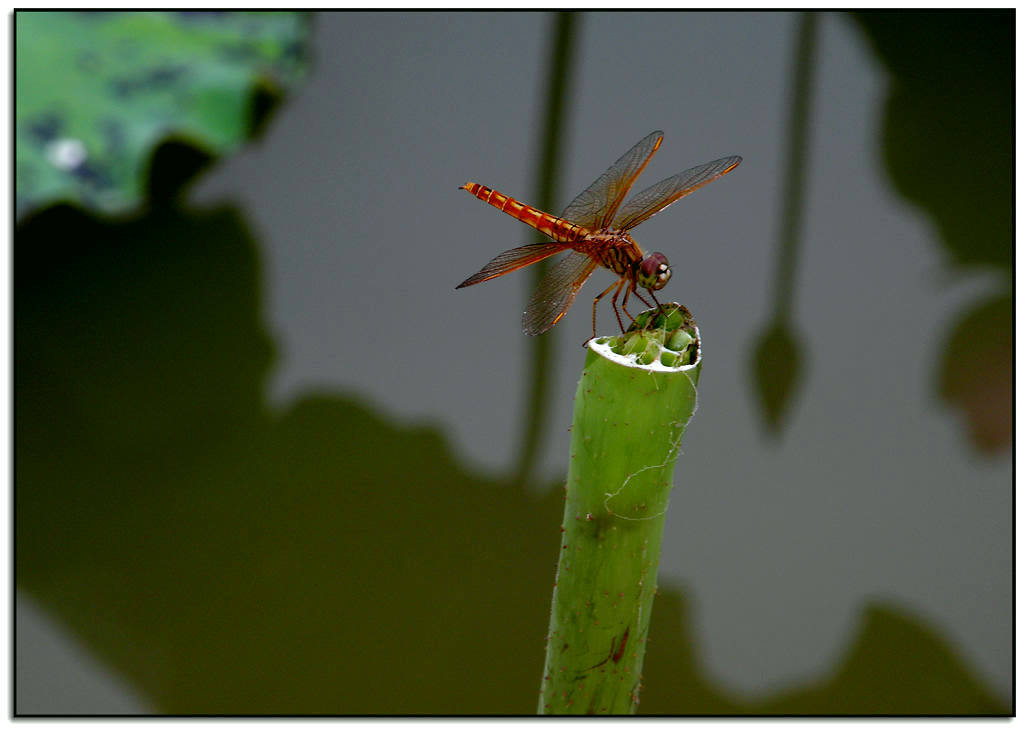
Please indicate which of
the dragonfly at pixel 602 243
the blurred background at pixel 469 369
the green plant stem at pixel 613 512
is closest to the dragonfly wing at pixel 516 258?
the dragonfly at pixel 602 243

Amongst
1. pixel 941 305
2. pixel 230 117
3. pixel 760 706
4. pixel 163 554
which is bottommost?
pixel 760 706

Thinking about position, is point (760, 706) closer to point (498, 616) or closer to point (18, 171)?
point (498, 616)

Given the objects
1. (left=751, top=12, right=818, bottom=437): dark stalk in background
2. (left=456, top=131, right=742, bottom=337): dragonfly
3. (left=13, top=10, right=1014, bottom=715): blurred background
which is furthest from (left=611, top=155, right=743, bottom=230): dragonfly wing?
(left=751, top=12, right=818, bottom=437): dark stalk in background

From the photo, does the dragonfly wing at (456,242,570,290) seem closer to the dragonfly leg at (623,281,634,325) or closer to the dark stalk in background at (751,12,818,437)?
the dragonfly leg at (623,281,634,325)

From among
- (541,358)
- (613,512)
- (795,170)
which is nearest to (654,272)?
(613,512)

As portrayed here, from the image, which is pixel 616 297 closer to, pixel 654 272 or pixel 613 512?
pixel 654 272

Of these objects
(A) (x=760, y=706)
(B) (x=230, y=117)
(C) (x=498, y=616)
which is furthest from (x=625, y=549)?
(B) (x=230, y=117)
